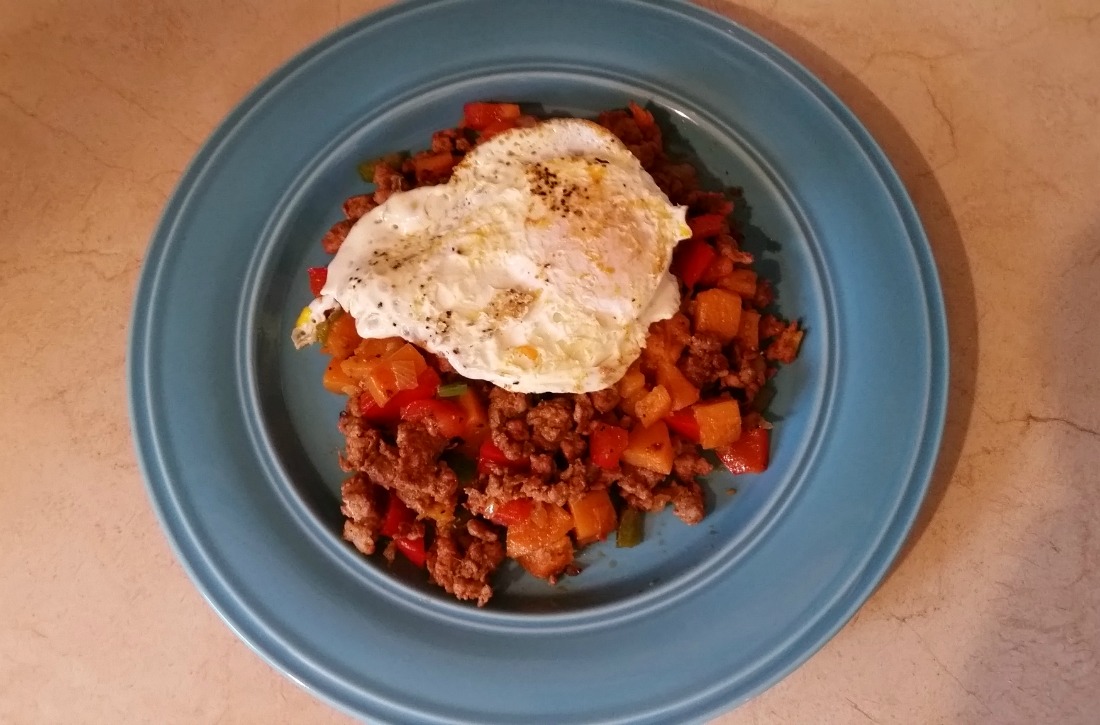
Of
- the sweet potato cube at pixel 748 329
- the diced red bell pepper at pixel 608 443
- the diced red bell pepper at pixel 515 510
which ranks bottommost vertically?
the diced red bell pepper at pixel 515 510

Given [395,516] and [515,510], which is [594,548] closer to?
[515,510]

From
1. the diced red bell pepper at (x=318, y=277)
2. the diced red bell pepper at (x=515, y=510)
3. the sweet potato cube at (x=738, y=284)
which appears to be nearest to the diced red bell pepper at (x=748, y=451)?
the sweet potato cube at (x=738, y=284)

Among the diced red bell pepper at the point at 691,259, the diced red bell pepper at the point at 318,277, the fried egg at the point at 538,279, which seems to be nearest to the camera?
the fried egg at the point at 538,279

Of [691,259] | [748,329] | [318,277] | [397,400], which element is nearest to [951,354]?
[748,329]

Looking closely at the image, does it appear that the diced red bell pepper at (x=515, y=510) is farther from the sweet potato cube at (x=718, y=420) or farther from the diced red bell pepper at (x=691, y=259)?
the diced red bell pepper at (x=691, y=259)

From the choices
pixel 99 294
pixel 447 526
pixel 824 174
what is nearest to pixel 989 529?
pixel 824 174

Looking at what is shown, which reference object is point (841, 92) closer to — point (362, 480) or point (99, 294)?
point (362, 480)
